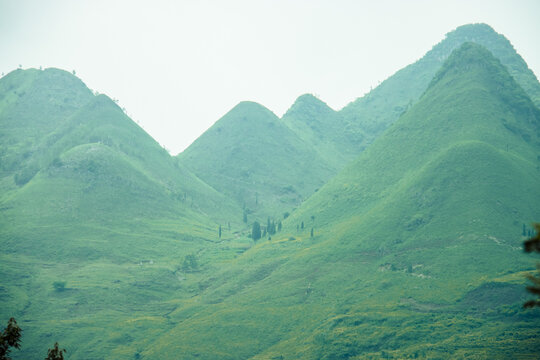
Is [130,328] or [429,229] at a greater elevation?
[429,229]

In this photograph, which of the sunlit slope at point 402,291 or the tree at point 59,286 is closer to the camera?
the sunlit slope at point 402,291

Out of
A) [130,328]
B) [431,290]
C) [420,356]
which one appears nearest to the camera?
[420,356]

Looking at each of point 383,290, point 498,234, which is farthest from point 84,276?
point 498,234

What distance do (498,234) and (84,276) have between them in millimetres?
150321

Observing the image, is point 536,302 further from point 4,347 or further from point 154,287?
point 154,287

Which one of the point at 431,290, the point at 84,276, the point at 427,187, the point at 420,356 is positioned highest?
the point at 427,187

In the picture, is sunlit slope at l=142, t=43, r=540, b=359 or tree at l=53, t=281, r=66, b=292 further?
tree at l=53, t=281, r=66, b=292

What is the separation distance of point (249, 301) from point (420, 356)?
218 ft

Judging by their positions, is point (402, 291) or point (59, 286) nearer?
point (402, 291)

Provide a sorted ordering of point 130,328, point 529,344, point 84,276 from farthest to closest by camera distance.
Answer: point 84,276 < point 130,328 < point 529,344

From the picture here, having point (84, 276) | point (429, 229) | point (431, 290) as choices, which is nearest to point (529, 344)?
point (431, 290)

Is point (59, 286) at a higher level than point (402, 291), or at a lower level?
higher

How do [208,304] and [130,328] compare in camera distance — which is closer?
[130,328]

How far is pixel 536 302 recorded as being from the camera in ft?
71.4
